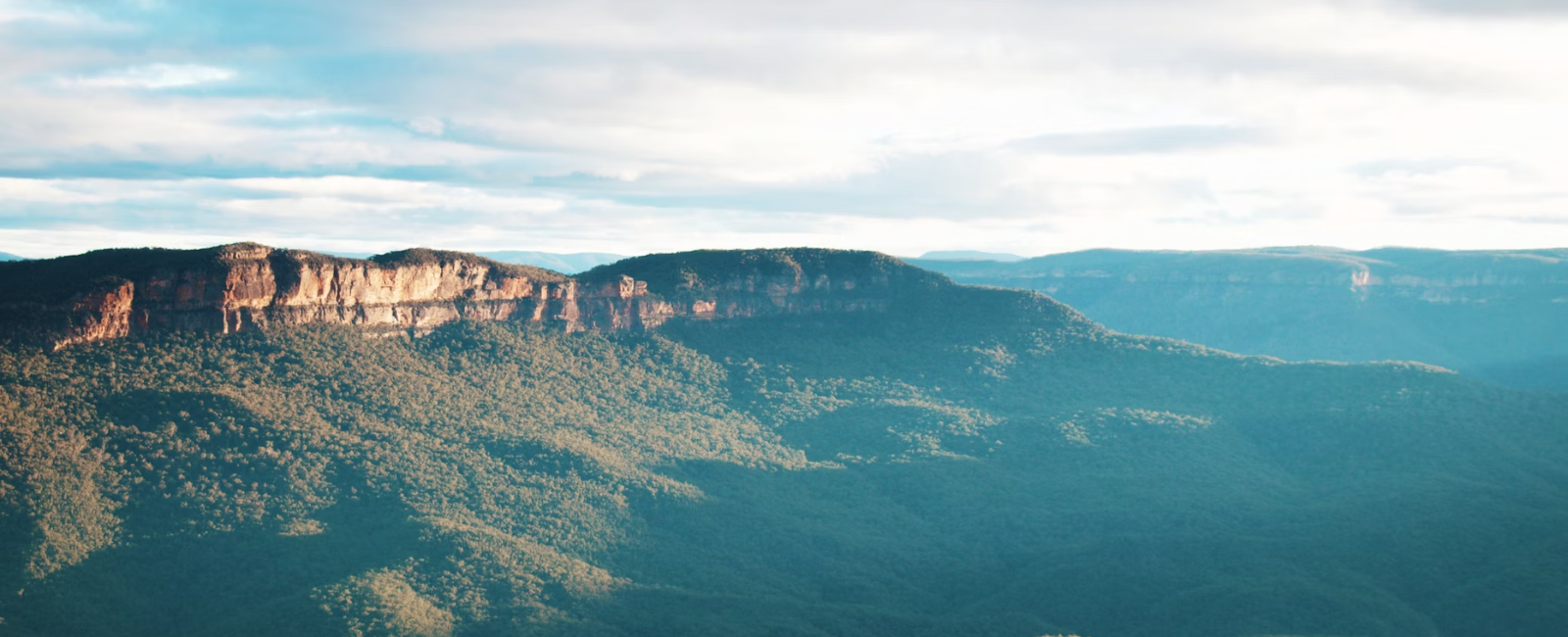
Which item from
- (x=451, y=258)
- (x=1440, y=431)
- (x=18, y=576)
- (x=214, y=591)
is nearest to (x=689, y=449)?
(x=451, y=258)

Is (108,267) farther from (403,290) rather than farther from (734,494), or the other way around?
(734,494)

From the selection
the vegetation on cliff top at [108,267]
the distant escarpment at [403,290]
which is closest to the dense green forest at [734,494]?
the distant escarpment at [403,290]

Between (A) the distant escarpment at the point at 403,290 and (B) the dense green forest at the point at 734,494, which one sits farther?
(A) the distant escarpment at the point at 403,290

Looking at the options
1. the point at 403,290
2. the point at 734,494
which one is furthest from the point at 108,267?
the point at 734,494

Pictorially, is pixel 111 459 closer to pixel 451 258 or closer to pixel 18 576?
pixel 18 576

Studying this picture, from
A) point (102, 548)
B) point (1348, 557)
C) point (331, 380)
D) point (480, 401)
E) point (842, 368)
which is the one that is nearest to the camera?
point (102, 548)

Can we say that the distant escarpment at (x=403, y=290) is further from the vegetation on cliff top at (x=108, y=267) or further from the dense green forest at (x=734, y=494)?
the dense green forest at (x=734, y=494)
